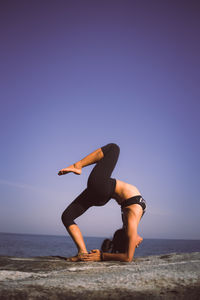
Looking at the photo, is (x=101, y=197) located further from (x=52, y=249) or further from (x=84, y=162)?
(x=52, y=249)

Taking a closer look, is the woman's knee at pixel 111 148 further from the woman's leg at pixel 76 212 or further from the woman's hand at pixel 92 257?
the woman's hand at pixel 92 257

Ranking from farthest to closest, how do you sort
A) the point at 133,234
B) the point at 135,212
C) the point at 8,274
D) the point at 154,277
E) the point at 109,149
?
the point at 109,149 < the point at 135,212 < the point at 133,234 < the point at 8,274 < the point at 154,277

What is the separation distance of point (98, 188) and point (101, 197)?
0.24m

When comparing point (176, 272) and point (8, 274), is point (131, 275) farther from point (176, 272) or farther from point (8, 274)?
point (8, 274)

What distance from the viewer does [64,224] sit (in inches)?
148

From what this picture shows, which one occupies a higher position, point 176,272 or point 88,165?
point 88,165

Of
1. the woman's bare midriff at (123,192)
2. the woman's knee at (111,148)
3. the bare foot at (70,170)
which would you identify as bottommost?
the woman's bare midriff at (123,192)

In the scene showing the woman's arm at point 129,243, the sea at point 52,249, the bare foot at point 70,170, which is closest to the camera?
the woman's arm at point 129,243

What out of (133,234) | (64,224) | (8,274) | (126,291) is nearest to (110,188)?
(133,234)

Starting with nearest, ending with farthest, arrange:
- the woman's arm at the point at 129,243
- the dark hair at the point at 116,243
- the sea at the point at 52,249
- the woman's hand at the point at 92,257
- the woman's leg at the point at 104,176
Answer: the woman's arm at the point at 129,243 < the woman's hand at the point at 92,257 < the woman's leg at the point at 104,176 < the dark hair at the point at 116,243 < the sea at the point at 52,249

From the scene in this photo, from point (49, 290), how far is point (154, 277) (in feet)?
2.39

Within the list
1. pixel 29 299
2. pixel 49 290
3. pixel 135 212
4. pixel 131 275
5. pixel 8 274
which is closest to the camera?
pixel 29 299

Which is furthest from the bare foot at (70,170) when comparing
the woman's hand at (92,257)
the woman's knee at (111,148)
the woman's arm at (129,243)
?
the woman's hand at (92,257)

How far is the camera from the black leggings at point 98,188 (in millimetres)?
3461
